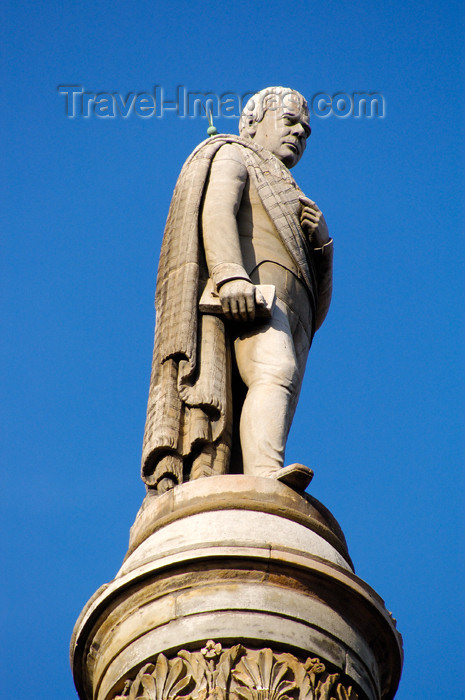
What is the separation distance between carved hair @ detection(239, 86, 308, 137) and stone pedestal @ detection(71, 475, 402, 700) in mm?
4527

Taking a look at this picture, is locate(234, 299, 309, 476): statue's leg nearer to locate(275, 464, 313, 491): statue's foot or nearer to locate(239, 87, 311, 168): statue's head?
locate(275, 464, 313, 491): statue's foot

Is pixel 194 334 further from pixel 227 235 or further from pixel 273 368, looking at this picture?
pixel 227 235

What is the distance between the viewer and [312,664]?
628cm

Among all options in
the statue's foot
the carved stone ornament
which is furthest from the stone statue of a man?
the carved stone ornament

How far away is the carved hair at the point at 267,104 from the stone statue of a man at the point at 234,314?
0.16 meters

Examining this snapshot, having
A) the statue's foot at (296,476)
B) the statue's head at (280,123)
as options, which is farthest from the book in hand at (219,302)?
the statue's head at (280,123)

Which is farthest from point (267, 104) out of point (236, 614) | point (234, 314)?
point (236, 614)

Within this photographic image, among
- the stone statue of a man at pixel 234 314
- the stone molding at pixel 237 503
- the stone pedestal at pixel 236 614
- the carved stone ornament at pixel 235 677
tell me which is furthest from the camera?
the stone statue of a man at pixel 234 314

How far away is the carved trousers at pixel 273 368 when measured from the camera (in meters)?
7.98

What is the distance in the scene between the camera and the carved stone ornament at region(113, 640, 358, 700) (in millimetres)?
6109

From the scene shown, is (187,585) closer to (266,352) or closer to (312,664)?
(312,664)

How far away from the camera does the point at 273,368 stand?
8398 millimetres

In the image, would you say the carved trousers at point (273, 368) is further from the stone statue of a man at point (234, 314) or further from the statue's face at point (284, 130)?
the statue's face at point (284, 130)

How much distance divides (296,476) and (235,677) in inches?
60.4
